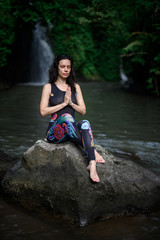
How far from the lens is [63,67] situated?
4508 millimetres

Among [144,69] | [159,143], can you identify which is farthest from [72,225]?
[144,69]

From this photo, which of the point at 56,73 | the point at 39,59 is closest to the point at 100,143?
the point at 56,73

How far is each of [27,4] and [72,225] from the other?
7.43 m

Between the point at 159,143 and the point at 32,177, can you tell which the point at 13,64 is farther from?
the point at 32,177

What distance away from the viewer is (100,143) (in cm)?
711

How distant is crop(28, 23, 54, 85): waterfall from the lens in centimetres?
2522

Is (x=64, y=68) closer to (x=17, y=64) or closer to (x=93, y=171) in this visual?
(x=93, y=171)

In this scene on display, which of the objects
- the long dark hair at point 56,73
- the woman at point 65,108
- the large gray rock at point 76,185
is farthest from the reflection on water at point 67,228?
the long dark hair at point 56,73

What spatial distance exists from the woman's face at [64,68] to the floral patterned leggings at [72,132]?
0.70m

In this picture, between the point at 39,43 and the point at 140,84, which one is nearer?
the point at 140,84

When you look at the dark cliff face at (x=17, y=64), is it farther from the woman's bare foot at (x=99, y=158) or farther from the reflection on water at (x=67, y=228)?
the reflection on water at (x=67, y=228)

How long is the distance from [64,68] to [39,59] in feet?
71.8

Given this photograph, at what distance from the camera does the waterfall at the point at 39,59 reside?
993 inches

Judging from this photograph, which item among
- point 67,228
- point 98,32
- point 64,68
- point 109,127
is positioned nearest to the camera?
point 67,228
